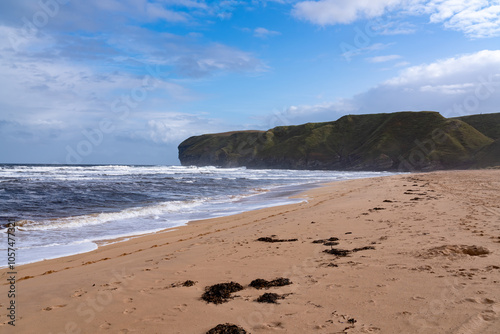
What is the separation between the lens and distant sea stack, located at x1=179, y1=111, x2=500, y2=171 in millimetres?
70812

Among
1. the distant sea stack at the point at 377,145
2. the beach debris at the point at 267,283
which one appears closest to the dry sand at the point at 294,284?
the beach debris at the point at 267,283

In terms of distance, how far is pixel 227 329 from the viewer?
3287mm

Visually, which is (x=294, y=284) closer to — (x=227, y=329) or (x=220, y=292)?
(x=220, y=292)

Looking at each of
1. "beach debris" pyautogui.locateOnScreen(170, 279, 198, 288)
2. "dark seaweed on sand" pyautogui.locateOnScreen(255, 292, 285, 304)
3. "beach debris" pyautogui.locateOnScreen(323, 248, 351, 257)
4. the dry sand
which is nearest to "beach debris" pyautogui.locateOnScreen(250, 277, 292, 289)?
the dry sand

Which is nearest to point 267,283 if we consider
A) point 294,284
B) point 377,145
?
point 294,284

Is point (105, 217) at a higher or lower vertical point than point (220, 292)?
lower

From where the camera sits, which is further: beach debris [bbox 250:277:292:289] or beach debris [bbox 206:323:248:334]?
beach debris [bbox 250:277:292:289]

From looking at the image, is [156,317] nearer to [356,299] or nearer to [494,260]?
[356,299]

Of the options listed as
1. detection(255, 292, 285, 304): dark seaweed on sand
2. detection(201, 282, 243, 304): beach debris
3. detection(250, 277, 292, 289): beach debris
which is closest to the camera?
detection(255, 292, 285, 304): dark seaweed on sand

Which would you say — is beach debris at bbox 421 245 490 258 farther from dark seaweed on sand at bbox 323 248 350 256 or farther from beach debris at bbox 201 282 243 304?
beach debris at bbox 201 282 243 304

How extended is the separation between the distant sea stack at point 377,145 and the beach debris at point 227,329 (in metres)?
66.3

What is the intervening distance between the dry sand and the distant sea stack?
62.2m

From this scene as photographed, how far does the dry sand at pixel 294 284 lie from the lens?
3307mm

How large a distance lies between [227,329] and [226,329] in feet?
0.03
